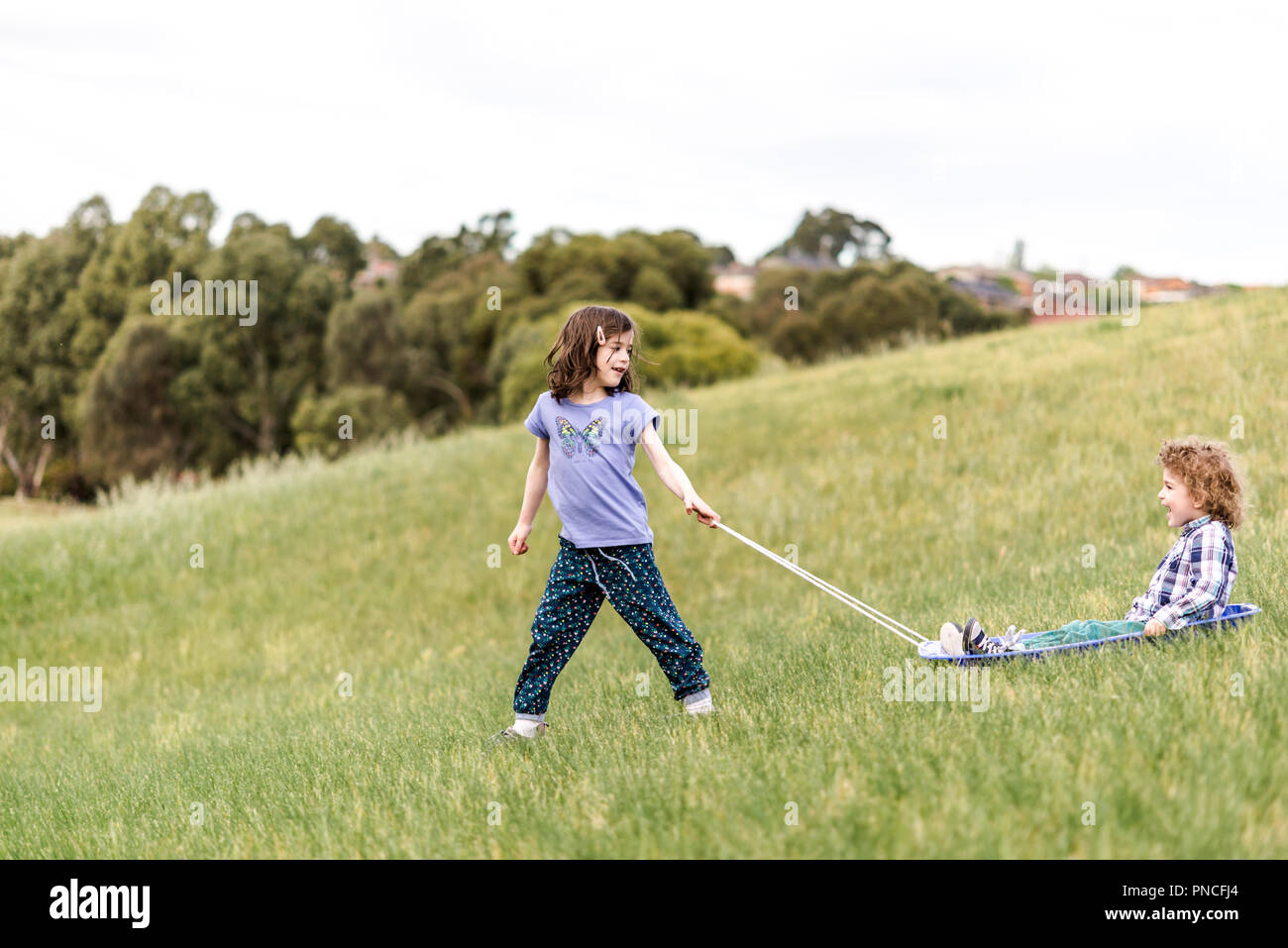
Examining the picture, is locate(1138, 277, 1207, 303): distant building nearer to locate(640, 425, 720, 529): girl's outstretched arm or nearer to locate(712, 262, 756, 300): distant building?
locate(640, 425, 720, 529): girl's outstretched arm

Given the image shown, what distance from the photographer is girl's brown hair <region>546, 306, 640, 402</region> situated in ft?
18.4

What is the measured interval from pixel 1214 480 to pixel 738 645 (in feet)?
12.9

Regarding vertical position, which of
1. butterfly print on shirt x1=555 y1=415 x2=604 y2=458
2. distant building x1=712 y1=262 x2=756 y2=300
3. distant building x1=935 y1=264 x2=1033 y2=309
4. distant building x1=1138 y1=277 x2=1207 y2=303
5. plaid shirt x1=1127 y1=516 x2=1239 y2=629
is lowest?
plaid shirt x1=1127 y1=516 x2=1239 y2=629

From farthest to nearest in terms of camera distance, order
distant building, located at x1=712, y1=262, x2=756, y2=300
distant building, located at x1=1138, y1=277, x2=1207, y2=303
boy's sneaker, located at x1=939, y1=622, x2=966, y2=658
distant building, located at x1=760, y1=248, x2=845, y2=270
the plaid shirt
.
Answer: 1. distant building, located at x1=760, y1=248, x2=845, y2=270
2. distant building, located at x1=712, y1=262, x2=756, y2=300
3. distant building, located at x1=1138, y1=277, x2=1207, y2=303
4. boy's sneaker, located at x1=939, y1=622, x2=966, y2=658
5. the plaid shirt

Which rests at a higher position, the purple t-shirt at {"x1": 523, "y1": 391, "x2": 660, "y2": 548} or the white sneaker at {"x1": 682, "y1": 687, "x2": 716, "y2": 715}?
the purple t-shirt at {"x1": 523, "y1": 391, "x2": 660, "y2": 548}

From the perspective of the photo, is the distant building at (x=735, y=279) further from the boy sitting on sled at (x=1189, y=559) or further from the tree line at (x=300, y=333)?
the boy sitting on sled at (x=1189, y=559)

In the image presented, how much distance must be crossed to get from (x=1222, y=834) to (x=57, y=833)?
17.7ft

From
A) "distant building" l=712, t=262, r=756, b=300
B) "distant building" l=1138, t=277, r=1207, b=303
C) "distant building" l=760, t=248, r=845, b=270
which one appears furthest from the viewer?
"distant building" l=760, t=248, r=845, b=270

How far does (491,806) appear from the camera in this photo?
4.41 m

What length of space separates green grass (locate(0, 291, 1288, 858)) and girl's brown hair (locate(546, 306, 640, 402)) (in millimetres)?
1900

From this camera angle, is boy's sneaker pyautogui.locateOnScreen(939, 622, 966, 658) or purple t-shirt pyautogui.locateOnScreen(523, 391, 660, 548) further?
purple t-shirt pyautogui.locateOnScreen(523, 391, 660, 548)

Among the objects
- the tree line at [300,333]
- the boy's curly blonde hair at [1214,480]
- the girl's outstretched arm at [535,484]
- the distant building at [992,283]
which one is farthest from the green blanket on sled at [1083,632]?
the distant building at [992,283]

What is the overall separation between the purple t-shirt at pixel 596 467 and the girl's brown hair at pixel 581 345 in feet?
0.35

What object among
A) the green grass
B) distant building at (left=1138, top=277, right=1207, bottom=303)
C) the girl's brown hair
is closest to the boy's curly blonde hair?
the green grass
